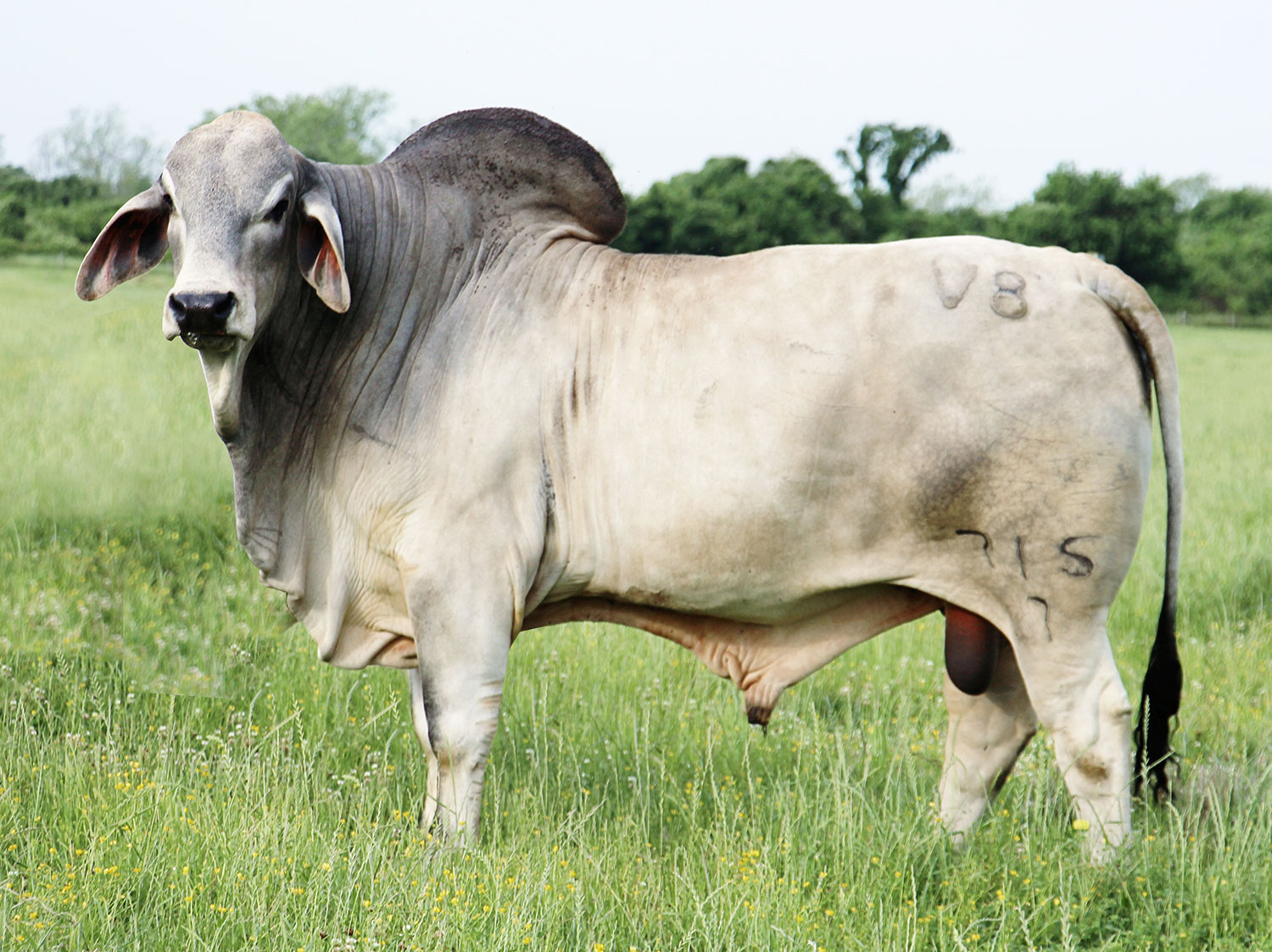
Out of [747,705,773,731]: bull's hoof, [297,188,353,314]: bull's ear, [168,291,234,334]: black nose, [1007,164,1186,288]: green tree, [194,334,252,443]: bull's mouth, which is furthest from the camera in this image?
[1007,164,1186,288]: green tree

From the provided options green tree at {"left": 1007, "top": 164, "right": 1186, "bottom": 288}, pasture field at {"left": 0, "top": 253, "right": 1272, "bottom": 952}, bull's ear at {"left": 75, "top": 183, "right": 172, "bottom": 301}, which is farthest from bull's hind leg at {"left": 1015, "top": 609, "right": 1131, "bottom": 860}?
green tree at {"left": 1007, "top": 164, "right": 1186, "bottom": 288}

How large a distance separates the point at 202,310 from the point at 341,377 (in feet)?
2.19

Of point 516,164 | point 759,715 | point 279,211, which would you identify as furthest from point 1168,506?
point 279,211

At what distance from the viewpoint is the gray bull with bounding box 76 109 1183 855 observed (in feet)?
10.2

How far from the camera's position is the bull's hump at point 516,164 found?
12.0ft

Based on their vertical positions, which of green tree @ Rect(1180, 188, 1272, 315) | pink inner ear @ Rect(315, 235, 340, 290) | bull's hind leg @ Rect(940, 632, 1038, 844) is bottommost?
bull's hind leg @ Rect(940, 632, 1038, 844)

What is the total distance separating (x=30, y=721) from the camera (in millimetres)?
4328

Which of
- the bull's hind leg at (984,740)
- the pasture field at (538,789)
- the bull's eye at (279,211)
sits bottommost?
the pasture field at (538,789)

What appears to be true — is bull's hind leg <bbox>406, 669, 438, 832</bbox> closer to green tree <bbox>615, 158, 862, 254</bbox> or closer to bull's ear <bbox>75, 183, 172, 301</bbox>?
bull's ear <bbox>75, 183, 172, 301</bbox>

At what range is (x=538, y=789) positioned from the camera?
4051mm

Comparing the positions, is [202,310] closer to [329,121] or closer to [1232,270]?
[329,121]

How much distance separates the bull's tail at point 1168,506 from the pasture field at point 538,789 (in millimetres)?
214

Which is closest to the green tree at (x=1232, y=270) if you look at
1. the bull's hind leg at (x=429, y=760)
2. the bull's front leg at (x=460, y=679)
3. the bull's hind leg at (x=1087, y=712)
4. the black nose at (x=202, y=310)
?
the bull's hind leg at (x=1087, y=712)

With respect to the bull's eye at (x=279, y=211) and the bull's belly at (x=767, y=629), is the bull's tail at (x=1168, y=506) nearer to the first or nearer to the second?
the bull's belly at (x=767, y=629)
